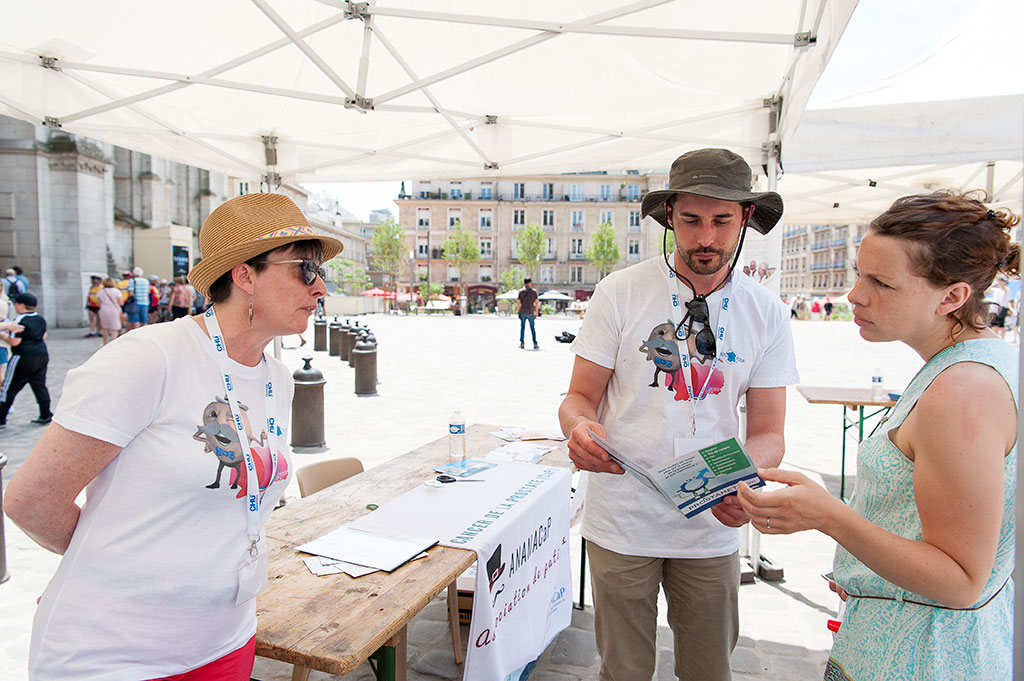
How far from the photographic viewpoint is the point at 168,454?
5.31 ft

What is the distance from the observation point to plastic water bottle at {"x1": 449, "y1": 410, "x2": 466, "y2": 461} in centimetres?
374

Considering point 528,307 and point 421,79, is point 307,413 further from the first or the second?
point 528,307

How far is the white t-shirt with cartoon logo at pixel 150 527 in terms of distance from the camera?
5.01 feet

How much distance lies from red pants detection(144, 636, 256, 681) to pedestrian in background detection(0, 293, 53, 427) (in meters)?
8.45

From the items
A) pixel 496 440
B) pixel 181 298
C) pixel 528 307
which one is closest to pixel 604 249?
pixel 528 307

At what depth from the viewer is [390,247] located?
67062 millimetres

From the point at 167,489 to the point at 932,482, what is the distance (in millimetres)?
1771

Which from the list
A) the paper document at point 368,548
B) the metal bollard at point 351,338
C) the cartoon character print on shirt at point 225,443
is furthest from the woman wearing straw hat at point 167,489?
the metal bollard at point 351,338

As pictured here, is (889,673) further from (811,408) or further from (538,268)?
(538,268)

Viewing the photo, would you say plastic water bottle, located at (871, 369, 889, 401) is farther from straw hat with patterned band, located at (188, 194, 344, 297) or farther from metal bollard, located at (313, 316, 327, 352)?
metal bollard, located at (313, 316, 327, 352)

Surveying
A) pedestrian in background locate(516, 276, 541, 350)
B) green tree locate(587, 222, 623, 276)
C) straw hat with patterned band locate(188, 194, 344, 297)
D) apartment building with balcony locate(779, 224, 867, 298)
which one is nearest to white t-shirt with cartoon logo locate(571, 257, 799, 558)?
straw hat with patterned band locate(188, 194, 344, 297)

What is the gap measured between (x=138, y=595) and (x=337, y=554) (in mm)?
878

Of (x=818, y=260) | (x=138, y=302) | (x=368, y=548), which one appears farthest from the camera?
(x=818, y=260)

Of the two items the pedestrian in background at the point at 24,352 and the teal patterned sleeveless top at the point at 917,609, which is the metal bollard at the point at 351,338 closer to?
the pedestrian in background at the point at 24,352
